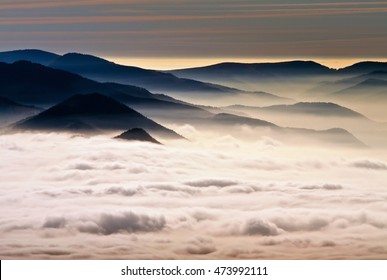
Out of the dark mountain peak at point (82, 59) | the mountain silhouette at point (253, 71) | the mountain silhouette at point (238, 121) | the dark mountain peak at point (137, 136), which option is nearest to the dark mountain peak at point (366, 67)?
the mountain silhouette at point (253, 71)

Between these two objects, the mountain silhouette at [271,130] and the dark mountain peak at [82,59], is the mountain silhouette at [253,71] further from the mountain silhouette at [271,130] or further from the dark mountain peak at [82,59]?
the dark mountain peak at [82,59]

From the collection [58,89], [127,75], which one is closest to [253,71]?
[127,75]

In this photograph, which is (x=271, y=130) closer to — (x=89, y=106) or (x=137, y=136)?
(x=137, y=136)

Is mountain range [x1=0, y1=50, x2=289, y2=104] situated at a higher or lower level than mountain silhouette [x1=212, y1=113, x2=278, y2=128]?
higher

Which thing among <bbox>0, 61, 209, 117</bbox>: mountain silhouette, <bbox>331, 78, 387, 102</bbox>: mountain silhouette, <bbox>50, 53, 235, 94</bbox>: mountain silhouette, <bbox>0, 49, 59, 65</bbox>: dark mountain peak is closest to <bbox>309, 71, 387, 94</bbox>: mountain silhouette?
<bbox>331, 78, 387, 102</bbox>: mountain silhouette

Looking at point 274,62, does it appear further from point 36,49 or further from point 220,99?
point 36,49

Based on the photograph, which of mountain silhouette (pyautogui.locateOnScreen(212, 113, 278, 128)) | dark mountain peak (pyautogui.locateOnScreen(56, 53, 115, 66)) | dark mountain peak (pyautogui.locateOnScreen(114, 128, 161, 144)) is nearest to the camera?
dark mountain peak (pyautogui.locateOnScreen(114, 128, 161, 144))

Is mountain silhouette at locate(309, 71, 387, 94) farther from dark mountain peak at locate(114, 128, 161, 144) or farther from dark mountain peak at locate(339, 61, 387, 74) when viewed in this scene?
dark mountain peak at locate(114, 128, 161, 144)
